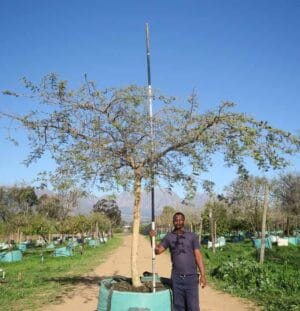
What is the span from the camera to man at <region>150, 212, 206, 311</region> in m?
6.91

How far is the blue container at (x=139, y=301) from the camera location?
6.95 meters

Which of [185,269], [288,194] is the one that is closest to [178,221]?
[185,269]

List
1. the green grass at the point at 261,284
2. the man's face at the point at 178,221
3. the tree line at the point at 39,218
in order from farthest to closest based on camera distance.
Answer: the tree line at the point at 39,218, the green grass at the point at 261,284, the man's face at the point at 178,221

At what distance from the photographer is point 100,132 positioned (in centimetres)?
954

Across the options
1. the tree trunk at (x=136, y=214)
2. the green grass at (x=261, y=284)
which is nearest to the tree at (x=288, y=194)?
the green grass at (x=261, y=284)

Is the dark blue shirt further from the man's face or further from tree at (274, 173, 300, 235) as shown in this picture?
tree at (274, 173, 300, 235)

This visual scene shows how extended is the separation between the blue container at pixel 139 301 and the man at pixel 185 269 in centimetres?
16

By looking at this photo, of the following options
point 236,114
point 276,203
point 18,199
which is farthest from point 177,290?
point 18,199

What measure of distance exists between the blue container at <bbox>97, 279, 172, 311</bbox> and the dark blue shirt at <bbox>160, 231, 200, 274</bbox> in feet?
1.59

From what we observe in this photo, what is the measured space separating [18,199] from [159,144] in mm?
62295

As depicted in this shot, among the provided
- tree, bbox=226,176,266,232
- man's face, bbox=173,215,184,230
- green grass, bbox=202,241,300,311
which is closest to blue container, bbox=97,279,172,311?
man's face, bbox=173,215,184,230

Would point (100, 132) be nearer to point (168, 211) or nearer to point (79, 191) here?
point (79, 191)

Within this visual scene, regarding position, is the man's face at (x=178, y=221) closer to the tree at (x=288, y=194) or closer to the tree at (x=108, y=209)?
the tree at (x=288, y=194)

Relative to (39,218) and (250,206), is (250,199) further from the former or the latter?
(39,218)
